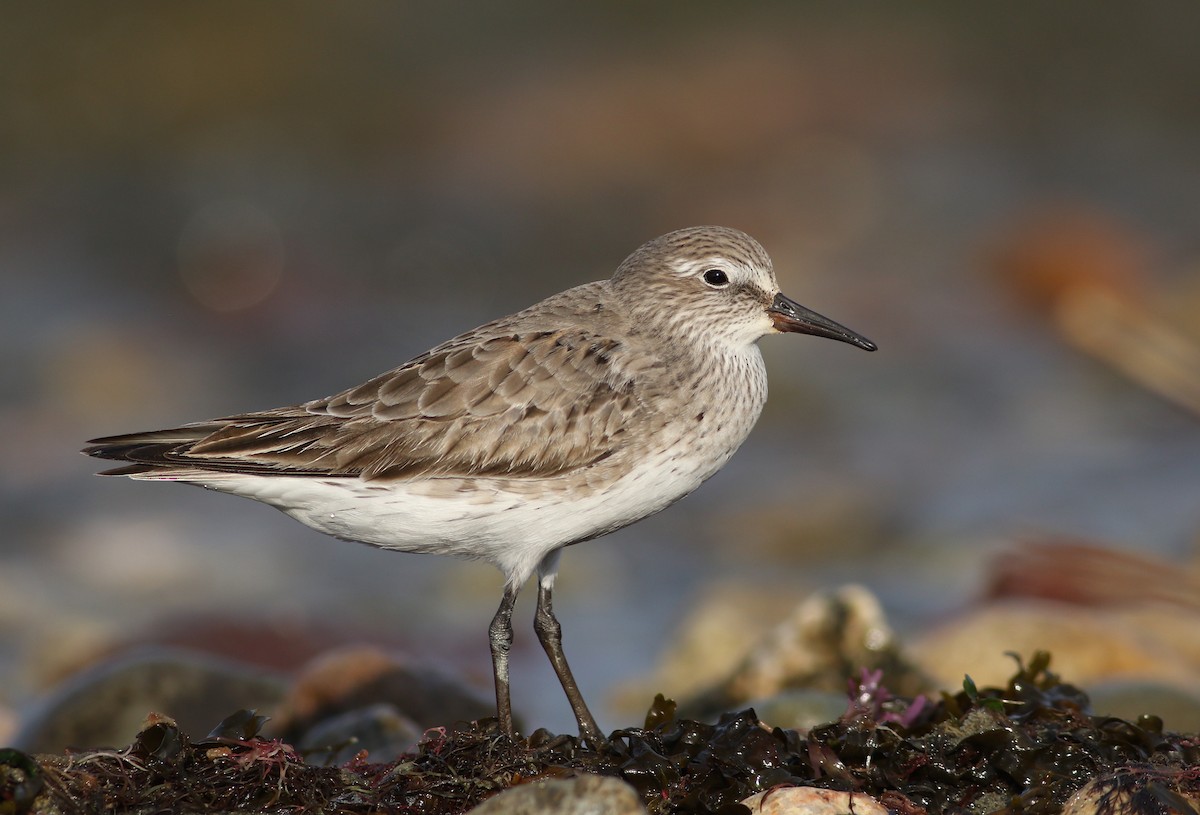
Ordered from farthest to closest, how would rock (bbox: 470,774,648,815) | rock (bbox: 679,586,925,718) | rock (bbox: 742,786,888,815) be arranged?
1. rock (bbox: 679,586,925,718)
2. rock (bbox: 742,786,888,815)
3. rock (bbox: 470,774,648,815)

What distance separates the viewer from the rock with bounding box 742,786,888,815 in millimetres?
3998

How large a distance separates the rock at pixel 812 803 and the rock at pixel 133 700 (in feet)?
9.31

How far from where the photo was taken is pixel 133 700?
19.2 ft

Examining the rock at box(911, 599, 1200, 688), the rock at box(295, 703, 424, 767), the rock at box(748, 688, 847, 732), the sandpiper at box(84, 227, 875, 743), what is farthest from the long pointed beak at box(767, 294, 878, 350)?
the rock at box(295, 703, 424, 767)

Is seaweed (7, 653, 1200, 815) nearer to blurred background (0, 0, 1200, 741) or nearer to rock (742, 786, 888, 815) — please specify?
rock (742, 786, 888, 815)

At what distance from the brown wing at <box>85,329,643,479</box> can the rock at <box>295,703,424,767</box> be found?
1063 mm

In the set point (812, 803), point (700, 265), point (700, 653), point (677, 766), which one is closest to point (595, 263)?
point (700, 653)

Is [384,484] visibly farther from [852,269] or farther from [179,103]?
[179,103]

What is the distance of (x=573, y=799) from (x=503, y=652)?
1854 mm

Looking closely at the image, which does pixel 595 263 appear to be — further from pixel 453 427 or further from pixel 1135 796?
pixel 1135 796

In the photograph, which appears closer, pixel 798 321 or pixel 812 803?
pixel 812 803

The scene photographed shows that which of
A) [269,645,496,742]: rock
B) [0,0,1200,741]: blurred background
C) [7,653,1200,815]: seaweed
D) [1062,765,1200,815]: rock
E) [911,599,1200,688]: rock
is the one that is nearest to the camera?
[1062,765,1200,815]: rock

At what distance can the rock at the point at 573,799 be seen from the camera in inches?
141

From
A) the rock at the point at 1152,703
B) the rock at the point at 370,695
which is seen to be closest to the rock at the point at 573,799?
the rock at the point at 370,695
